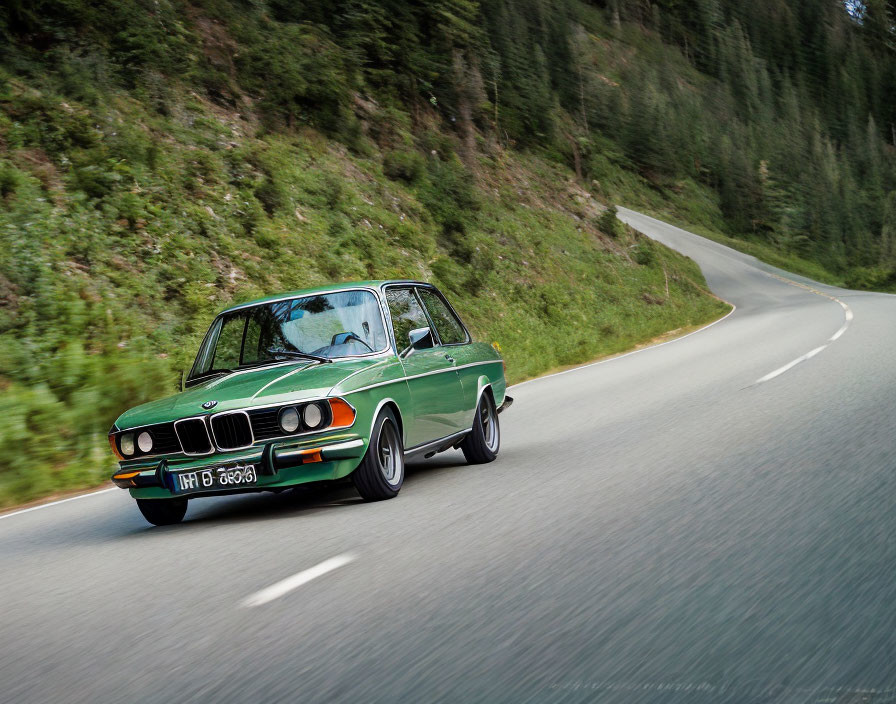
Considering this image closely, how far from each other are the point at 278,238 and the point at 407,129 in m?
13.9

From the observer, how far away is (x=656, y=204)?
71688mm

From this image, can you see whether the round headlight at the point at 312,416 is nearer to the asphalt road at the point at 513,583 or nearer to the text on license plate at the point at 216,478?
the text on license plate at the point at 216,478

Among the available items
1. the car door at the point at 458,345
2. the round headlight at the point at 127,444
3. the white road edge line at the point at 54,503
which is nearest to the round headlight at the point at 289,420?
the round headlight at the point at 127,444

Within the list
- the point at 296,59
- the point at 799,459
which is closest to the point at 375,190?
the point at 296,59

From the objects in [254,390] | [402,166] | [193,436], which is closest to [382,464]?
[254,390]

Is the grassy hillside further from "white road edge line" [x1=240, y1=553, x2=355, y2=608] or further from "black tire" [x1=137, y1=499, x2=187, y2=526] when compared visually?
"white road edge line" [x1=240, y1=553, x2=355, y2=608]

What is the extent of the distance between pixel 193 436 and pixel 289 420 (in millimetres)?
692

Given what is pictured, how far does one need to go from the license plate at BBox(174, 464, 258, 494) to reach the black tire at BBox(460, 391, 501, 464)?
2.67 meters

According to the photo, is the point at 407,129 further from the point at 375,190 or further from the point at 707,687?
the point at 707,687

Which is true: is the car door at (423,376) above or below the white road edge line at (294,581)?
above

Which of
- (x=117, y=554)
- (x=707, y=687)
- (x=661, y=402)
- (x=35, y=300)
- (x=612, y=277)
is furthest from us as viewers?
(x=612, y=277)

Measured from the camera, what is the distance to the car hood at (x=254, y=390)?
637 centimetres

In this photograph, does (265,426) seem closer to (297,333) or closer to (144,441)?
(144,441)

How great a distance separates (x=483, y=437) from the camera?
8594 mm
